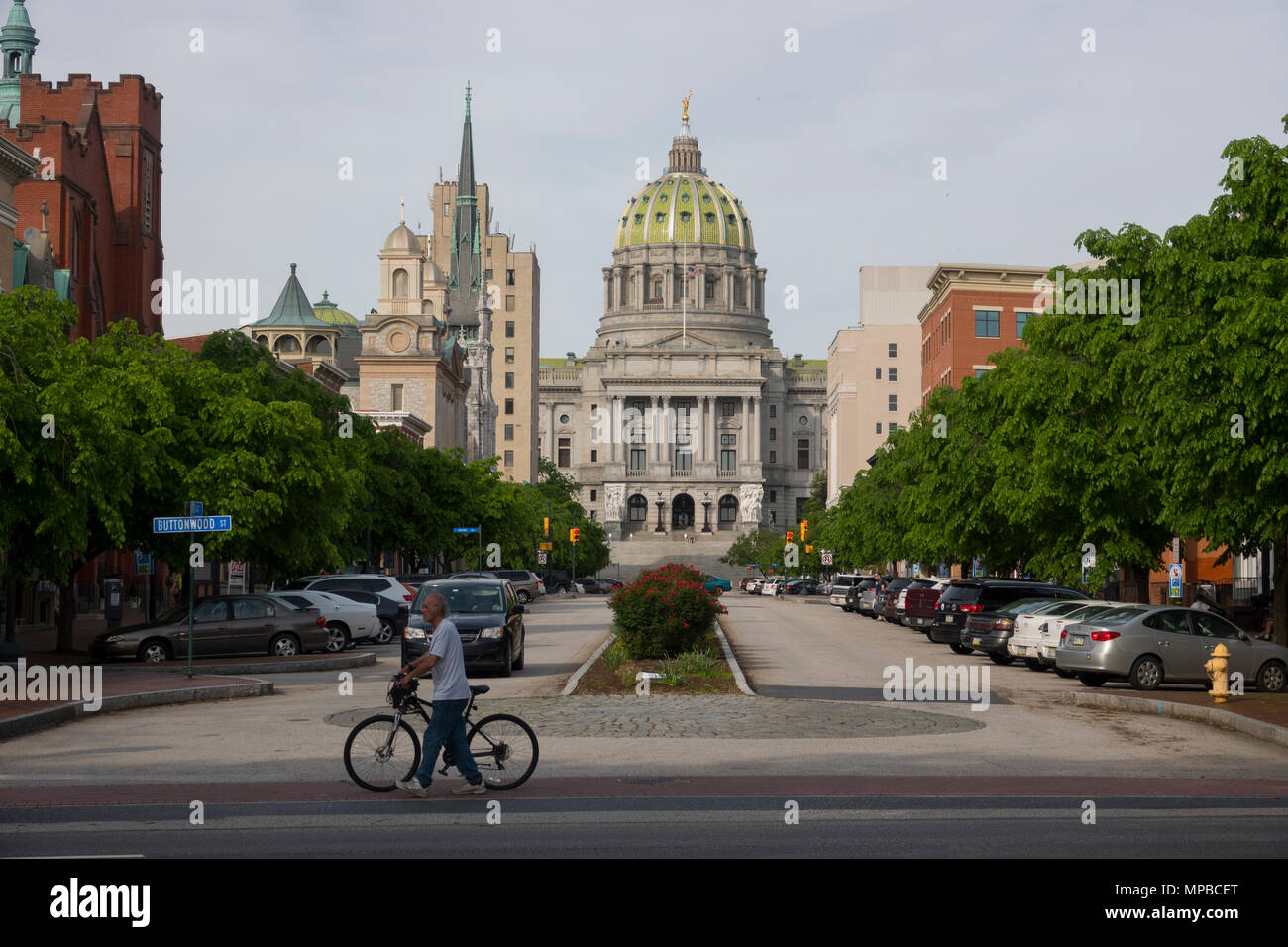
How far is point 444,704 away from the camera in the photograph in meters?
13.2

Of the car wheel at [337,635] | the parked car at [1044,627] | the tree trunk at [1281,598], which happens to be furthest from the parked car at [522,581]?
the tree trunk at [1281,598]

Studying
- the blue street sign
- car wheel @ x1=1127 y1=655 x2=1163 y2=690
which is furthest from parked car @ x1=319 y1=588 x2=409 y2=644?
car wheel @ x1=1127 y1=655 x2=1163 y2=690

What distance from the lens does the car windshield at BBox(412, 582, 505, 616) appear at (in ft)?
92.9

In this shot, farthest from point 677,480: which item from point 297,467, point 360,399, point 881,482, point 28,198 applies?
point 297,467

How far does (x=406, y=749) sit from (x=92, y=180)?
44898mm

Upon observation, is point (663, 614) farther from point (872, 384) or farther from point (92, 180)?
point (872, 384)

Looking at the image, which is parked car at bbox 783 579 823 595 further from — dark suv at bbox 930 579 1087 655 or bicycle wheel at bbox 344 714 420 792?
bicycle wheel at bbox 344 714 420 792

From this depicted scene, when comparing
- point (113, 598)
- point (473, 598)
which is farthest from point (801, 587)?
point (473, 598)

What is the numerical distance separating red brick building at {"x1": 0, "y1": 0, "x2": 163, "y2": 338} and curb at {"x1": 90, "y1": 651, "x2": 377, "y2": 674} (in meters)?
21.3

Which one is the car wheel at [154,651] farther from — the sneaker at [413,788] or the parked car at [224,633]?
the sneaker at [413,788]

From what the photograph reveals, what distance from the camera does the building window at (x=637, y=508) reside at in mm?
189750

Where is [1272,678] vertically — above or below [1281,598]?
below
